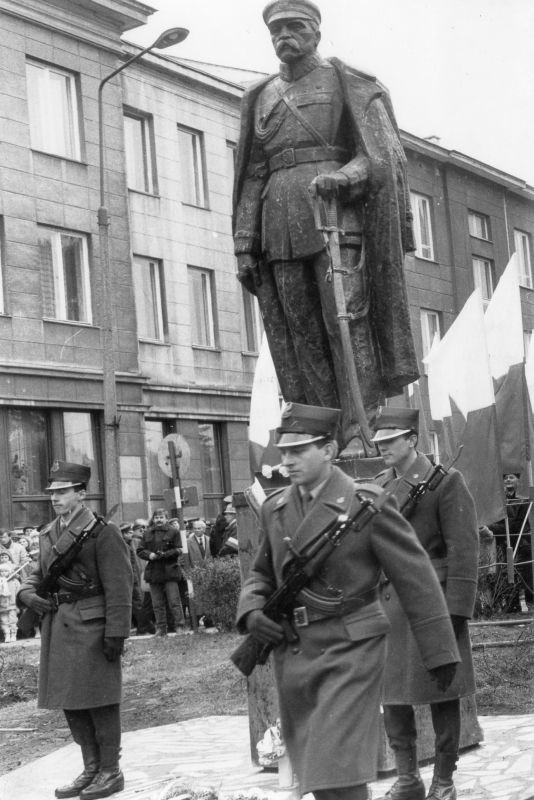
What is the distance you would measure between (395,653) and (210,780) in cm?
A: 158

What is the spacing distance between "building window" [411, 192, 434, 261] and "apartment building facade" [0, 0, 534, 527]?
8346 mm

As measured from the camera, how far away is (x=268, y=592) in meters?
5.46

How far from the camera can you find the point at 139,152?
1137 inches

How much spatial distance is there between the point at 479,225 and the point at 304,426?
37.4 meters

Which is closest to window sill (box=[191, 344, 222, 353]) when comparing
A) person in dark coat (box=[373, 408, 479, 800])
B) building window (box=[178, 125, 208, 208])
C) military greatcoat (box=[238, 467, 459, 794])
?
building window (box=[178, 125, 208, 208])

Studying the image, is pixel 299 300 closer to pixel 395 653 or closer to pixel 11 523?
pixel 395 653

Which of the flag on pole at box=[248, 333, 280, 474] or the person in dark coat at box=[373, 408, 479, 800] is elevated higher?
the flag on pole at box=[248, 333, 280, 474]

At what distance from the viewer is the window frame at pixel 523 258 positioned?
4378cm

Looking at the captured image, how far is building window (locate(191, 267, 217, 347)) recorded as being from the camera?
2998 cm

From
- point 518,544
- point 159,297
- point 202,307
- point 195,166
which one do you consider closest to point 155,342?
point 159,297

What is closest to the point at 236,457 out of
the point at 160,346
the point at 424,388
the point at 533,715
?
the point at 160,346

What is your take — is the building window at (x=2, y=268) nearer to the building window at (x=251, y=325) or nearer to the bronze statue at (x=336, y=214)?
the building window at (x=251, y=325)

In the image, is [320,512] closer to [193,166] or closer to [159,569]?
[159,569]

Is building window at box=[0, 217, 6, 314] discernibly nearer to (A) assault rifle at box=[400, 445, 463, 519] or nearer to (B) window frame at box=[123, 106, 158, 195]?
(B) window frame at box=[123, 106, 158, 195]
